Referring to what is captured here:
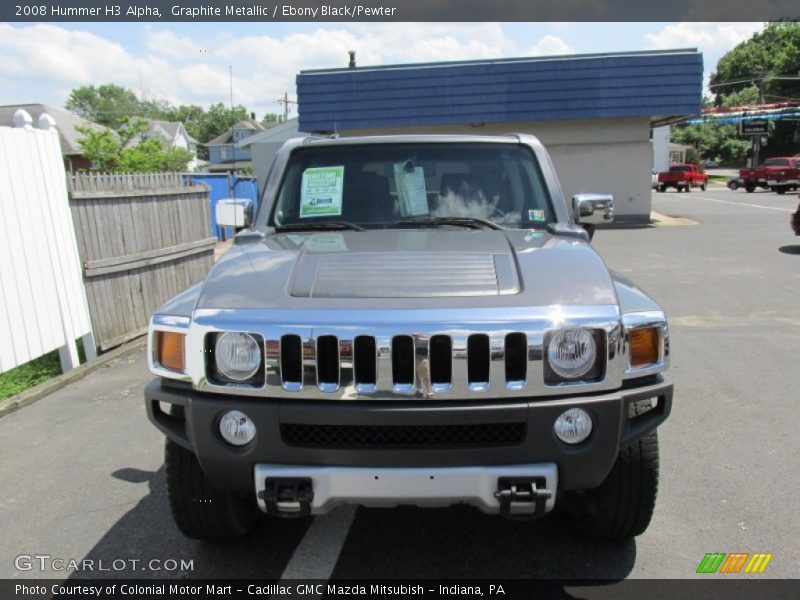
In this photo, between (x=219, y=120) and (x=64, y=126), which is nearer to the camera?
(x=64, y=126)

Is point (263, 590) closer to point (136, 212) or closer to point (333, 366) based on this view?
point (333, 366)

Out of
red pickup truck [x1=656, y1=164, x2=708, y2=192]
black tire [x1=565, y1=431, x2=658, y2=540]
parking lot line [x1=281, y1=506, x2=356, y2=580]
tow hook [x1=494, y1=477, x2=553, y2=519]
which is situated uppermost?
tow hook [x1=494, y1=477, x2=553, y2=519]

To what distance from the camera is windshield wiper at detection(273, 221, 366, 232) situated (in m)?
3.46

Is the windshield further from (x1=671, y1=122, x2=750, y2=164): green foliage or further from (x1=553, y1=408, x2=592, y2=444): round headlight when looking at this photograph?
(x1=671, y1=122, x2=750, y2=164): green foliage

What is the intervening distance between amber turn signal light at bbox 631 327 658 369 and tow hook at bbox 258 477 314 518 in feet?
4.32

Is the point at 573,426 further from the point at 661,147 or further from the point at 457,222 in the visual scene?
the point at 661,147

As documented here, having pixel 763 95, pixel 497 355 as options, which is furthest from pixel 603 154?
pixel 763 95

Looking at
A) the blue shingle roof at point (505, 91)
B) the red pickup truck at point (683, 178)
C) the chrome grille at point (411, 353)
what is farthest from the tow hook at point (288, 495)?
the red pickup truck at point (683, 178)

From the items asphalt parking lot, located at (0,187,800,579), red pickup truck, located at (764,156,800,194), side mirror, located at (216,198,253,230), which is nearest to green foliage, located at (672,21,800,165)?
red pickup truck, located at (764,156,800,194)

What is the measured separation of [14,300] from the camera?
5492 mm

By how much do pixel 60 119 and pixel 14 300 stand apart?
38.8 meters

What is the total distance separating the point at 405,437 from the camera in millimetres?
2381

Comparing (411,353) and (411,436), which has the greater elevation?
(411,353)

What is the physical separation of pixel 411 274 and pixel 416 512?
4.67ft
